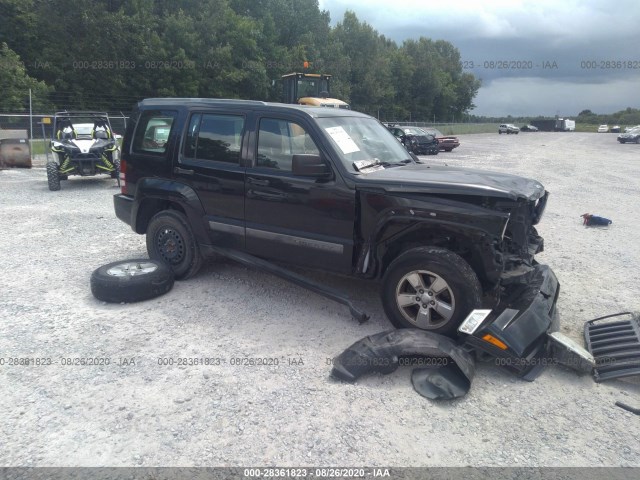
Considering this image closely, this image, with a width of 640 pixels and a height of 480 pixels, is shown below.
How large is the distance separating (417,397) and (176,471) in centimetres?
171

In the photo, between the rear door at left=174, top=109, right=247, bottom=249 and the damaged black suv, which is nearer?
the damaged black suv

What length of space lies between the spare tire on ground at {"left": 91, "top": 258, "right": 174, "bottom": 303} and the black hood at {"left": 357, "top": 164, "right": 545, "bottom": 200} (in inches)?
94.2

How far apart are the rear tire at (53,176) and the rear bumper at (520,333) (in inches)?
466

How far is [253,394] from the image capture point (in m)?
3.68

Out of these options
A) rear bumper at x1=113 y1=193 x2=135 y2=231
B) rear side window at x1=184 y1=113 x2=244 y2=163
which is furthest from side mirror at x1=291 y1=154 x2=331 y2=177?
rear bumper at x1=113 y1=193 x2=135 y2=231

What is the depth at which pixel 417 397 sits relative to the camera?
367 cm

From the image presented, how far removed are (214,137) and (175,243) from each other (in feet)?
4.34

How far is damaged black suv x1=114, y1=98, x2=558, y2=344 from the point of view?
4.20 metres

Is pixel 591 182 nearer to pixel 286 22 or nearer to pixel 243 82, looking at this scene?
pixel 243 82

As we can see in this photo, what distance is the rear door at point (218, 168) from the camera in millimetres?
5316

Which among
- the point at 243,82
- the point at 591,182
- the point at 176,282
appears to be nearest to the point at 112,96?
the point at 243,82

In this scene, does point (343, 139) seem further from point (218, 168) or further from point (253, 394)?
point (253, 394)

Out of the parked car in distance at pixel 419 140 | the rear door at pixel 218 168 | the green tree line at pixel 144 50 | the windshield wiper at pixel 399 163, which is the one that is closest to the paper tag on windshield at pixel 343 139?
the windshield wiper at pixel 399 163

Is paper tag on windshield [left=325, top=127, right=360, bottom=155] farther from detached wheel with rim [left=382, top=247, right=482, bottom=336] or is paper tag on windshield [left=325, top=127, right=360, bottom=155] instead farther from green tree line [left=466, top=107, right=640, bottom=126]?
green tree line [left=466, top=107, right=640, bottom=126]
